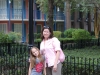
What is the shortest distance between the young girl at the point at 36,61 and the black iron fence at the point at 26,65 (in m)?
2.36

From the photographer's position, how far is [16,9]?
37.1 metres

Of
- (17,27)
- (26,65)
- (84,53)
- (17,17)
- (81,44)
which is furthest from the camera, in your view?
(17,27)

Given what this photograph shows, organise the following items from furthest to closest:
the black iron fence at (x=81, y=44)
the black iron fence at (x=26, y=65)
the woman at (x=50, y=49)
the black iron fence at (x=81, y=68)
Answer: the black iron fence at (x=81, y=44) → the black iron fence at (x=26, y=65) → the black iron fence at (x=81, y=68) → the woman at (x=50, y=49)

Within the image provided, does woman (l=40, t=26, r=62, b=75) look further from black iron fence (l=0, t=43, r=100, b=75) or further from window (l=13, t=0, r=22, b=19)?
window (l=13, t=0, r=22, b=19)

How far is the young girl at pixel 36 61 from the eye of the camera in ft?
21.4

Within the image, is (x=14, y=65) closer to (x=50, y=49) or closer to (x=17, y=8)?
(x=50, y=49)

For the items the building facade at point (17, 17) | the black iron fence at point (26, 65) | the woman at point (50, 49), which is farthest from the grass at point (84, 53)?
the building facade at point (17, 17)

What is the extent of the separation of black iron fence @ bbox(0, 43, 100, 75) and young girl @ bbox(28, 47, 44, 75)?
2359 mm

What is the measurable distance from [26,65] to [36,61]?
123 inches

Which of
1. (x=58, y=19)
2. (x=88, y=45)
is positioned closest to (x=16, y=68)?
(x=88, y=45)

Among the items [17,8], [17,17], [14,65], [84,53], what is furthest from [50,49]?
[17,8]

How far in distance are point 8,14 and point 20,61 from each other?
26915 mm

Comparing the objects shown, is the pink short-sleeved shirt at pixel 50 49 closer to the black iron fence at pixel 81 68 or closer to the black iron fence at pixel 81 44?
the black iron fence at pixel 81 68

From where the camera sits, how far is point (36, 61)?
6.55 m
